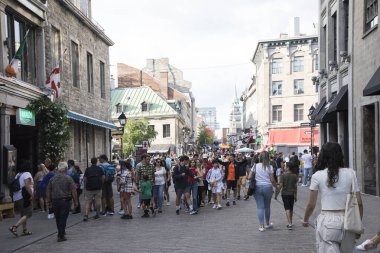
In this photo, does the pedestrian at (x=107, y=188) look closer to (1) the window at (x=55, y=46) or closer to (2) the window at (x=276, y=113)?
(1) the window at (x=55, y=46)

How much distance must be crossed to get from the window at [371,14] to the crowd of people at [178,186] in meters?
5.84

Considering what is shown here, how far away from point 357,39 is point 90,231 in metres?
12.3

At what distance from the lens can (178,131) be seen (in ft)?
229

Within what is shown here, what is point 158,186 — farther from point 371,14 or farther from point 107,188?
point 371,14

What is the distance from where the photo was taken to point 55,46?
19.5 meters

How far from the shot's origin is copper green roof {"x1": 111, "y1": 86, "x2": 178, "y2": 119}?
214ft

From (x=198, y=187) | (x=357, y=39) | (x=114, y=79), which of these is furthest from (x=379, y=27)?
(x=114, y=79)

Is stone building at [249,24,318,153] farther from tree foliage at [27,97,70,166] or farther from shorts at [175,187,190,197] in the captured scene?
shorts at [175,187,190,197]

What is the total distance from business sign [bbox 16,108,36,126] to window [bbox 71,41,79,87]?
219 inches

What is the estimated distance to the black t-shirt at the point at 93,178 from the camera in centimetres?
1308

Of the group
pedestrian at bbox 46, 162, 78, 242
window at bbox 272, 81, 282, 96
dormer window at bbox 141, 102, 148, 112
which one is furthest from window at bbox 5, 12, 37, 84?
dormer window at bbox 141, 102, 148, 112

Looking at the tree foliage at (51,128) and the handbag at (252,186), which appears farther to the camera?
A: the tree foliage at (51,128)

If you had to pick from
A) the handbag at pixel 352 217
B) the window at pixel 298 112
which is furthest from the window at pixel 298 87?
the handbag at pixel 352 217

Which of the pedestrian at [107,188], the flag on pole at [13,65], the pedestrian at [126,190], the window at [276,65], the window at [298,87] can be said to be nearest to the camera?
the pedestrian at [126,190]
